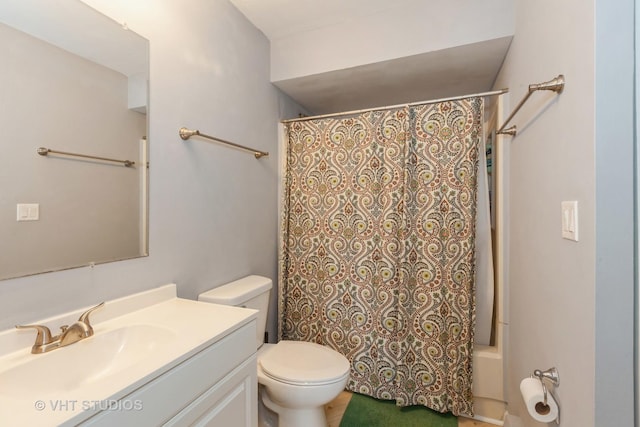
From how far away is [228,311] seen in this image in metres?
1.18

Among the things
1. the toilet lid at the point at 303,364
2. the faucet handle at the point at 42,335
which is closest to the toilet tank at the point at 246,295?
the toilet lid at the point at 303,364

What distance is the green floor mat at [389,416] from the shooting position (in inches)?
66.7

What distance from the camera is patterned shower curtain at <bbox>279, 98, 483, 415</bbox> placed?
1718 mm

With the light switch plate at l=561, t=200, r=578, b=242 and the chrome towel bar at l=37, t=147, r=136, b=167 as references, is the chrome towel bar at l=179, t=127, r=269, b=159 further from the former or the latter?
the light switch plate at l=561, t=200, r=578, b=242

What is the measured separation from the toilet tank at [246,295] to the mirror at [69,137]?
42cm

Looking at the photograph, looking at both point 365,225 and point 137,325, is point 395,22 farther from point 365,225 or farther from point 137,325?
point 137,325

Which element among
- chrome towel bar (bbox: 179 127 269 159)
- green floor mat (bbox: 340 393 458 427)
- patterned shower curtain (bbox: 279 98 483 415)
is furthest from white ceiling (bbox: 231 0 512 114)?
green floor mat (bbox: 340 393 458 427)

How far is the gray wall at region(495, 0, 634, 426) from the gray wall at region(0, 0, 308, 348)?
1479 millimetres

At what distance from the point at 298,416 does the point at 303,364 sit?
25cm

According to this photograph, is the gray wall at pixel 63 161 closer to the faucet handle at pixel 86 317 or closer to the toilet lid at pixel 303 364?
the faucet handle at pixel 86 317

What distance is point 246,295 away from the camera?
60.8 inches

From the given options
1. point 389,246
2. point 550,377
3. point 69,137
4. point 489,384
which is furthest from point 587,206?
point 69,137

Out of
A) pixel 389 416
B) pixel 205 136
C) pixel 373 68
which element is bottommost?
pixel 389 416

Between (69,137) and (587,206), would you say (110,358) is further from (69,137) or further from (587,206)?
(587,206)
